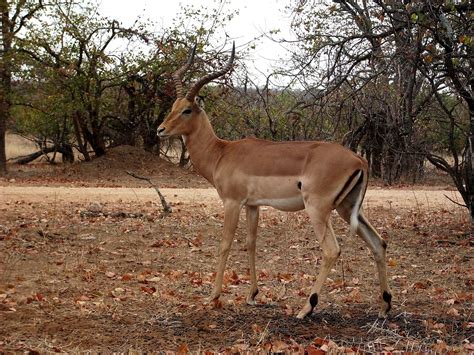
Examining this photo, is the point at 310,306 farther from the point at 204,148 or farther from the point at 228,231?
the point at 204,148

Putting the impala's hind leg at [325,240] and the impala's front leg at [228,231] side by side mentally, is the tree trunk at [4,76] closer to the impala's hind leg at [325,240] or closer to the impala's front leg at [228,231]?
the impala's front leg at [228,231]

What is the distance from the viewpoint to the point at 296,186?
21.7 feet

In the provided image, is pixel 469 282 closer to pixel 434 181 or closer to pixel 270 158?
pixel 270 158

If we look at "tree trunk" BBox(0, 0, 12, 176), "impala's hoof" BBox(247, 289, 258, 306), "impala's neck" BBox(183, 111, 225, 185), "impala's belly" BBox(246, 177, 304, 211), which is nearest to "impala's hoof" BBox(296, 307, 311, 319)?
"impala's hoof" BBox(247, 289, 258, 306)

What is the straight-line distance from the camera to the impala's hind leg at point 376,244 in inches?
253

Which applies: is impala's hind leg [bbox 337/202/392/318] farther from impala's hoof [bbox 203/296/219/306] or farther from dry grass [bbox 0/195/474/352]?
impala's hoof [bbox 203/296/219/306]

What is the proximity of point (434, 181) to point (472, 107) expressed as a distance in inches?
579

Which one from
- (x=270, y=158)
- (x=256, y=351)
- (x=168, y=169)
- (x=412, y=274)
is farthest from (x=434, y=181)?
(x=256, y=351)

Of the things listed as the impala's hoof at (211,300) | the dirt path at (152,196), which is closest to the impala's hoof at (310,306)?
the impala's hoof at (211,300)

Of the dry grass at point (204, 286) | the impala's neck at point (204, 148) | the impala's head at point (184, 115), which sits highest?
the impala's head at point (184, 115)

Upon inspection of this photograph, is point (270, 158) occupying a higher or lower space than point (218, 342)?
higher

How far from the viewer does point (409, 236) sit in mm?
10969

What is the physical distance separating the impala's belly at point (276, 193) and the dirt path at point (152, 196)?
8655 millimetres

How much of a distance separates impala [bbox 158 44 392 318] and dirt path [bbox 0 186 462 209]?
841 cm
